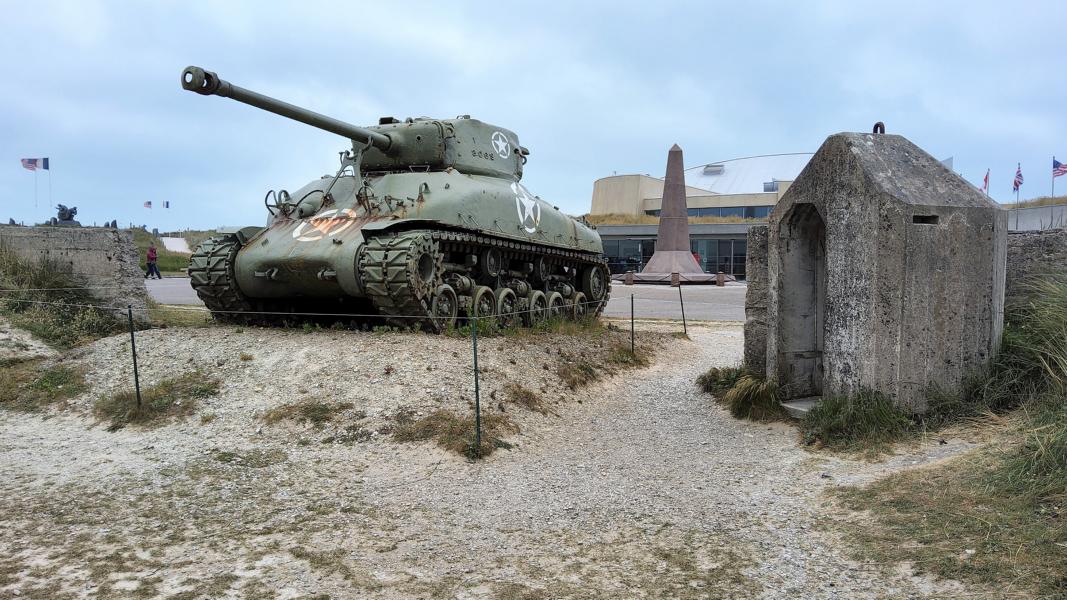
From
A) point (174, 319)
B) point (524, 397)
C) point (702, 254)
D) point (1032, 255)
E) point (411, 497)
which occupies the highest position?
point (702, 254)

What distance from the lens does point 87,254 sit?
1330 cm

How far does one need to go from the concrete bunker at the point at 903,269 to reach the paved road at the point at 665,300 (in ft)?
38.9

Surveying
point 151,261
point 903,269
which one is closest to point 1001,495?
point 903,269

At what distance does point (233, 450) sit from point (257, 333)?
397 centimetres

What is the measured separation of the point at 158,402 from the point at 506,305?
216 inches

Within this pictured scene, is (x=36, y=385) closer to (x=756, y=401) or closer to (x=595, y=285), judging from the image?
(x=756, y=401)

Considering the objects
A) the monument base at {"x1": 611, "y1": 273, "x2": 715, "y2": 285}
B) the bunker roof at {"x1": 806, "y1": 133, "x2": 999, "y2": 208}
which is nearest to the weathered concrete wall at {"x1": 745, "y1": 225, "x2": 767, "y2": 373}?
the bunker roof at {"x1": 806, "y1": 133, "x2": 999, "y2": 208}

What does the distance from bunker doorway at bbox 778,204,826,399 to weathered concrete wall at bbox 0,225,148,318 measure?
10.4m

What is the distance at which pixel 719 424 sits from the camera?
27.2ft

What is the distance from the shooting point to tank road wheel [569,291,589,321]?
1458cm

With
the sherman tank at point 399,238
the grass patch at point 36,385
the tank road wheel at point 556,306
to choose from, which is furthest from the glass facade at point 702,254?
the grass patch at point 36,385

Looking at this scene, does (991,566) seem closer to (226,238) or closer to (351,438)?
(351,438)

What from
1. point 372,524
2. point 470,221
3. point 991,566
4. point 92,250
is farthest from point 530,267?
point 991,566

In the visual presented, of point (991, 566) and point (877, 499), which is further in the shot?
point (877, 499)
